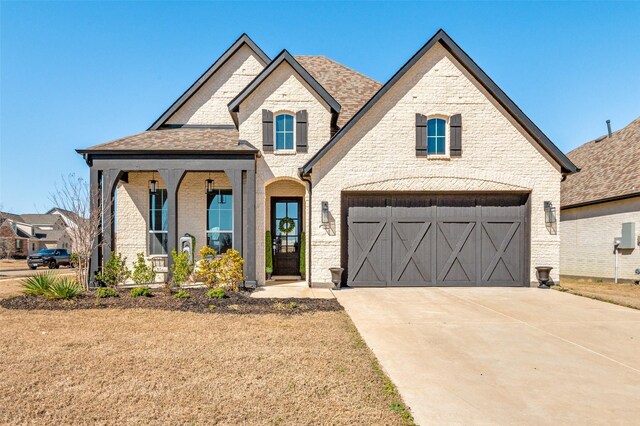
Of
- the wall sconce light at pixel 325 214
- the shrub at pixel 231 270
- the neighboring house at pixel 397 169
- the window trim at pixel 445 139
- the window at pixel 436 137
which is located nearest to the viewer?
the shrub at pixel 231 270

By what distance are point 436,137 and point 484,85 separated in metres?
2.16

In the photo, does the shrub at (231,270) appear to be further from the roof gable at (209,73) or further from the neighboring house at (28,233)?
the neighboring house at (28,233)

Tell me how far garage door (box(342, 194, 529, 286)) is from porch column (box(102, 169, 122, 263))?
23.0ft

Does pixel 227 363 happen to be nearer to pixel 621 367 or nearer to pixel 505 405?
pixel 505 405

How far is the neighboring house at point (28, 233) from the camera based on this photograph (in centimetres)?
4521

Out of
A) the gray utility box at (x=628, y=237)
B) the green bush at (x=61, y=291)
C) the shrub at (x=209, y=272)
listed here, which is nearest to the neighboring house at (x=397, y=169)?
the shrub at (x=209, y=272)

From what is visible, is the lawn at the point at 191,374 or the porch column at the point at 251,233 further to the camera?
the porch column at the point at 251,233

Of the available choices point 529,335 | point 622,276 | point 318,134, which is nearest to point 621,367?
point 529,335

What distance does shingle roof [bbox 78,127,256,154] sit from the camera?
1121 cm

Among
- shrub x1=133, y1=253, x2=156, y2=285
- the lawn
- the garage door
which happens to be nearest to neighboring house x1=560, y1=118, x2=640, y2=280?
the garage door

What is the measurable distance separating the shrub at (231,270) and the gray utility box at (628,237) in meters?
15.4

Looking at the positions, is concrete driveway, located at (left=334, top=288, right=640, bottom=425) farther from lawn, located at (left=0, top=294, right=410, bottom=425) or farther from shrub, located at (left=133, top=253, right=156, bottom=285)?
shrub, located at (left=133, top=253, right=156, bottom=285)

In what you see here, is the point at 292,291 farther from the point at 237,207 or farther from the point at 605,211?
the point at 605,211

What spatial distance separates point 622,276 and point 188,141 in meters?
17.9
